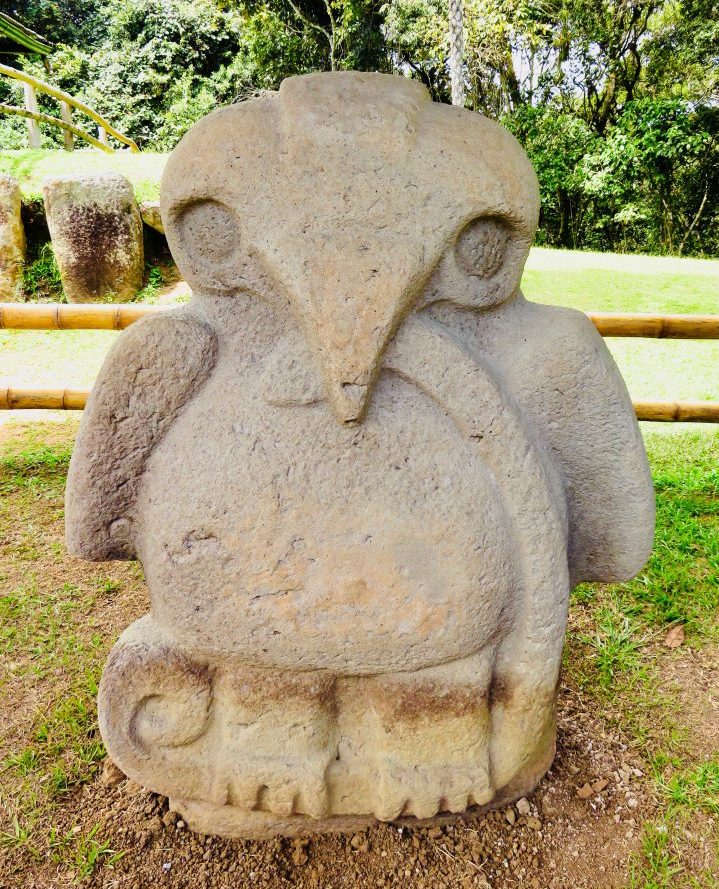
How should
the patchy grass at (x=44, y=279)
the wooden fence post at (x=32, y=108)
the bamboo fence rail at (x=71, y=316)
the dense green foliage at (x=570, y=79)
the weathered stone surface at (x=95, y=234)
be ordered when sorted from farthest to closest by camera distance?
1. the dense green foliage at (x=570, y=79)
2. the wooden fence post at (x=32, y=108)
3. the patchy grass at (x=44, y=279)
4. the weathered stone surface at (x=95, y=234)
5. the bamboo fence rail at (x=71, y=316)

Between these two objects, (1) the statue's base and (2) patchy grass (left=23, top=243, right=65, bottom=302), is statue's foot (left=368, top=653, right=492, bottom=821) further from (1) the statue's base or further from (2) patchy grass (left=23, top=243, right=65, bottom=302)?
(2) patchy grass (left=23, top=243, right=65, bottom=302)

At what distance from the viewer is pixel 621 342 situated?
4.65m

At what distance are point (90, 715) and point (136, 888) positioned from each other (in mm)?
553

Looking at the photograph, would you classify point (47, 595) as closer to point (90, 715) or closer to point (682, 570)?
point (90, 715)

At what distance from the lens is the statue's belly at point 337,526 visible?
1139 mm

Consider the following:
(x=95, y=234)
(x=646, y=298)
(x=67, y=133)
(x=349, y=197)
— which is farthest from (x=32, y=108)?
(x=349, y=197)

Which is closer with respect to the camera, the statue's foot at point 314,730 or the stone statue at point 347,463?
the stone statue at point 347,463

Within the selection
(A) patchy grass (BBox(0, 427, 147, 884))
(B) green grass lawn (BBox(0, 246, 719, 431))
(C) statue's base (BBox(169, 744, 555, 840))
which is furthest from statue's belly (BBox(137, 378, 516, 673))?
(B) green grass lawn (BBox(0, 246, 719, 431))

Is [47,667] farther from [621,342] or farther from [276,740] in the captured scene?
[621,342]

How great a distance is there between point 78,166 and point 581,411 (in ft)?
19.7

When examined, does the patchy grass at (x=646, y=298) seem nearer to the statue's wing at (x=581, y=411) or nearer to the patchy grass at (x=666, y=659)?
the patchy grass at (x=666, y=659)

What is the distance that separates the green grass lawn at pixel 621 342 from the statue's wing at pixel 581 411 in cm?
241

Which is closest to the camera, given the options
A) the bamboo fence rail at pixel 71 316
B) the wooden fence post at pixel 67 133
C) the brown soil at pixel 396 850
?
the brown soil at pixel 396 850

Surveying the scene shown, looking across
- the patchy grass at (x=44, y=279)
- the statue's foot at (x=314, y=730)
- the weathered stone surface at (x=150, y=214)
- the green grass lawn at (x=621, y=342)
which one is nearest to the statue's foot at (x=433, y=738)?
the statue's foot at (x=314, y=730)
